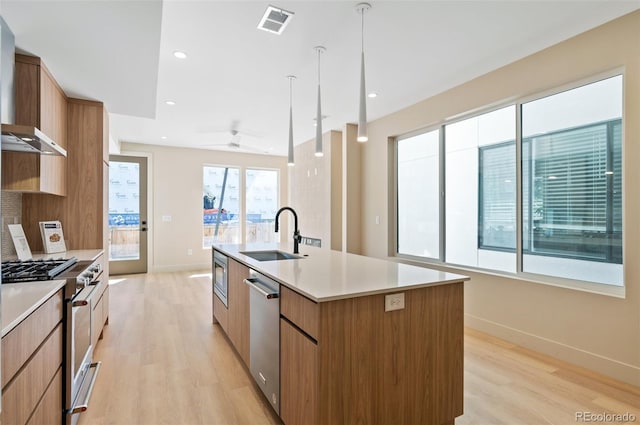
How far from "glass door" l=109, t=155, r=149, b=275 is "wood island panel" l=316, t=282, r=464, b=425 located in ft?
20.9

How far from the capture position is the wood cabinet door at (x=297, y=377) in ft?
5.19

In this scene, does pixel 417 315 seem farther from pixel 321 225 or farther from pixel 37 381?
pixel 321 225

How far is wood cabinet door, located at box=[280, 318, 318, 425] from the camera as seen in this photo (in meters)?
1.58

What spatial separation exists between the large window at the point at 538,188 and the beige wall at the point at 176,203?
4959 millimetres

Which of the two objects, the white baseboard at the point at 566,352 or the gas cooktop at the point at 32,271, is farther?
the white baseboard at the point at 566,352

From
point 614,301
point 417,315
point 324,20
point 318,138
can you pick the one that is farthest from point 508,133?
point 417,315

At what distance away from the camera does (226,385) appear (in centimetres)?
246

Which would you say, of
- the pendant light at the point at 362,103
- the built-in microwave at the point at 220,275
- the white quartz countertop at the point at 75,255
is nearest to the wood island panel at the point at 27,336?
the white quartz countertop at the point at 75,255

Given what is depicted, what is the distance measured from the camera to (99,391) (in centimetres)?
239

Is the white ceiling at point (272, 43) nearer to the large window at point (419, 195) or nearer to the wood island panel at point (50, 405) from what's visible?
the large window at point (419, 195)

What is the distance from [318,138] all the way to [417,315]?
6.21 ft

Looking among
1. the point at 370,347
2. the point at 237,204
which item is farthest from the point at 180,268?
the point at 370,347

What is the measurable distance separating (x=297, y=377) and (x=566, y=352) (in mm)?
2515

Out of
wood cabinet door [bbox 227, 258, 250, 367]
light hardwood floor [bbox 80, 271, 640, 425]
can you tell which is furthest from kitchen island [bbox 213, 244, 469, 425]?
wood cabinet door [bbox 227, 258, 250, 367]
